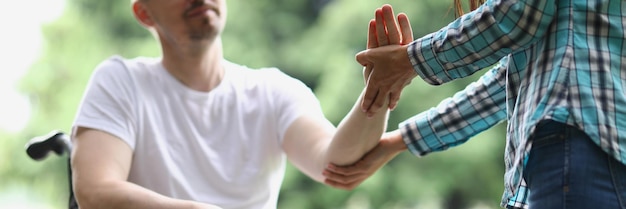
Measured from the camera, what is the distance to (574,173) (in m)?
1.24

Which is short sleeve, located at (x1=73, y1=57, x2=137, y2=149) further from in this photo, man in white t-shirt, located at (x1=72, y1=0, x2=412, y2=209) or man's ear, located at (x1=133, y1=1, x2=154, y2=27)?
man's ear, located at (x1=133, y1=1, x2=154, y2=27)

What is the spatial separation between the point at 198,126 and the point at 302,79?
1802mm

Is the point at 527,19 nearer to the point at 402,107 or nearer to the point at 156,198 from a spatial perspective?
the point at 156,198

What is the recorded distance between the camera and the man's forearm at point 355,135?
6.24 feet

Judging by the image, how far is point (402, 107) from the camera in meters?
3.70

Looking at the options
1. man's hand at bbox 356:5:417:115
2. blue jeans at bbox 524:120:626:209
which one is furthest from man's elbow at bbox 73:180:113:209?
blue jeans at bbox 524:120:626:209

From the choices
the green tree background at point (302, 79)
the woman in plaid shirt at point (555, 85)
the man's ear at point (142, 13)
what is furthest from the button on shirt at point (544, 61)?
the green tree background at point (302, 79)

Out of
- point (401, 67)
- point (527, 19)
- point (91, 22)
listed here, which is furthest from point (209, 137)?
point (91, 22)

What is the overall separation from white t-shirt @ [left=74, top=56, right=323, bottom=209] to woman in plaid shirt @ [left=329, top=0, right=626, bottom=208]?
0.78 meters

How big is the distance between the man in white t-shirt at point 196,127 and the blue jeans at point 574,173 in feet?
2.27

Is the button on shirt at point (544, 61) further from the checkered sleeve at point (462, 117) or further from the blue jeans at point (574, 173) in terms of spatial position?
the checkered sleeve at point (462, 117)

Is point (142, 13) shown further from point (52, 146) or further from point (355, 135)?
point (355, 135)

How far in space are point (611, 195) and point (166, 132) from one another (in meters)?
1.15

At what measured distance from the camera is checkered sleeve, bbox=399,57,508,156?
1.70m
